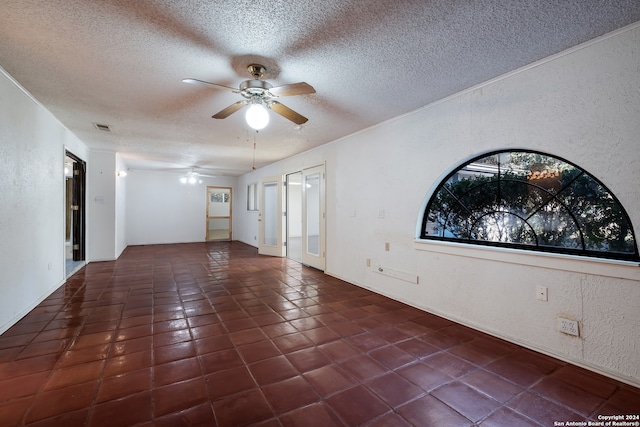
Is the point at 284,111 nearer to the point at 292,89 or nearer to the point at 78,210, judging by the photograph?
the point at 292,89

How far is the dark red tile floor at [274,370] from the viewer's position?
1590 millimetres

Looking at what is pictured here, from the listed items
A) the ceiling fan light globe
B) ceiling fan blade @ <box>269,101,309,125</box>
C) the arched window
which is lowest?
the arched window

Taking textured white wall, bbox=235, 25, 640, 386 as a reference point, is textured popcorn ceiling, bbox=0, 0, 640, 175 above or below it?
above

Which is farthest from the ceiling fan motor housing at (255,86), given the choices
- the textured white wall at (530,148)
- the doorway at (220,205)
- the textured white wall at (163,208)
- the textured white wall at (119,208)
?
the doorway at (220,205)

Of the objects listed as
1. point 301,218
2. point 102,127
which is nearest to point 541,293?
point 301,218

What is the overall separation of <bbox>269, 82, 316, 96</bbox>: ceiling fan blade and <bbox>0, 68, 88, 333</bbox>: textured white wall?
247 cm

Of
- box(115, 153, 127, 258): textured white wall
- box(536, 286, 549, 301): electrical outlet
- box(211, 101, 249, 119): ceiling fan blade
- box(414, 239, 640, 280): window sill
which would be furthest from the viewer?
box(115, 153, 127, 258): textured white wall

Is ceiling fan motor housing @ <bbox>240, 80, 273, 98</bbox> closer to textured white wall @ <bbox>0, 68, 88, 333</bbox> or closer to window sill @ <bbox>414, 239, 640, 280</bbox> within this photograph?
textured white wall @ <bbox>0, 68, 88, 333</bbox>

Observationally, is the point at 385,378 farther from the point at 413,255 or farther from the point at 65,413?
the point at 65,413

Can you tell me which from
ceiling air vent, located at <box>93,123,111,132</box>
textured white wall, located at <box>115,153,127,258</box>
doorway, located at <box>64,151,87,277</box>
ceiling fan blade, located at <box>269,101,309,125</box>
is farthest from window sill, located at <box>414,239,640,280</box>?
textured white wall, located at <box>115,153,127,258</box>

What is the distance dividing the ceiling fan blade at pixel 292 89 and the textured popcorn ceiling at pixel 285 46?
10.0 inches

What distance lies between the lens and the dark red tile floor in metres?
1.59

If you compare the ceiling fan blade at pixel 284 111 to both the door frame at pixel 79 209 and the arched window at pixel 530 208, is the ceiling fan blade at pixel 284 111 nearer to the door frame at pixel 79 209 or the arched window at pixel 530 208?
the arched window at pixel 530 208

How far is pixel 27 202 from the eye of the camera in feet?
9.73
